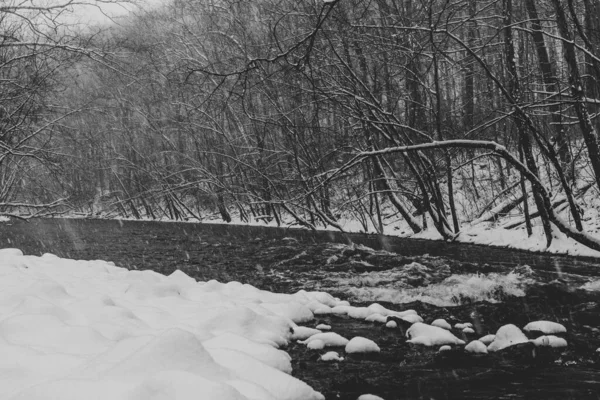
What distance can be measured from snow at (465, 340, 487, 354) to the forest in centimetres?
313

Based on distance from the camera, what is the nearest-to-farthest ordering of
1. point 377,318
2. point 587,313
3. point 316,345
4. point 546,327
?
point 316,345 < point 546,327 < point 587,313 < point 377,318

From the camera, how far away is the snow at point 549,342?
507 centimetres

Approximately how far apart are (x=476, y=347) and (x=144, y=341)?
3.40 meters

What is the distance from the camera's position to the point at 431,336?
541 centimetres

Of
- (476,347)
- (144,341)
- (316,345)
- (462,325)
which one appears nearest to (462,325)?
(462,325)

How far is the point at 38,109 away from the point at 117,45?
3.98 metres

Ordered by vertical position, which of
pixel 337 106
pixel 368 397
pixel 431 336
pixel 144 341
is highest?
pixel 337 106

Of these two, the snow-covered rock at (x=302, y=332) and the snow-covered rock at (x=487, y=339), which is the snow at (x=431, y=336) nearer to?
the snow-covered rock at (x=487, y=339)

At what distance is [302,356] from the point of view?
510 centimetres

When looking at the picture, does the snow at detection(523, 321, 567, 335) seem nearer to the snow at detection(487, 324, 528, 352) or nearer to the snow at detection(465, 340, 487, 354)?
the snow at detection(487, 324, 528, 352)

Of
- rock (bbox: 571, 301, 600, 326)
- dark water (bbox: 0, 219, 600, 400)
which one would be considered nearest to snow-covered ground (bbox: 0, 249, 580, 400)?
dark water (bbox: 0, 219, 600, 400)

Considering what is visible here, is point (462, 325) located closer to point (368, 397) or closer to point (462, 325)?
point (462, 325)

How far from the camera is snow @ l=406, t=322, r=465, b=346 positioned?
5.34m

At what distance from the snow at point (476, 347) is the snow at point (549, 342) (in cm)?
53
